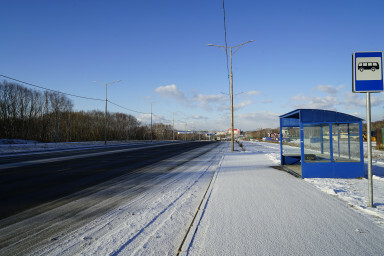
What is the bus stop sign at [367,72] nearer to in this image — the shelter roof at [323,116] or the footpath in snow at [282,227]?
the footpath in snow at [282,227]

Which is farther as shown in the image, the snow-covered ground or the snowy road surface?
the snowy road surface

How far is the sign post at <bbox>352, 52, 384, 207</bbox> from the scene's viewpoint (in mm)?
4738

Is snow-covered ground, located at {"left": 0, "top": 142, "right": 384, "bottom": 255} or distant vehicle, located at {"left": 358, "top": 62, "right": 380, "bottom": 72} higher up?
distant vehicle, located at {"left": 358, "top": 62, "right": 380, "bottom": 72}

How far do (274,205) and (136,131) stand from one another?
109 meters

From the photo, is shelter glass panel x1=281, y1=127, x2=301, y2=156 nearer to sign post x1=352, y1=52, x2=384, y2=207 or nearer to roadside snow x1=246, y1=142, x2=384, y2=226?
roadside snow x1=246, y1=142, x2=384, y2=226

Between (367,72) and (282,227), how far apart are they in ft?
12.7

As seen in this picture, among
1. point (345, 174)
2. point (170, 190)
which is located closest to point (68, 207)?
point (170, 190)

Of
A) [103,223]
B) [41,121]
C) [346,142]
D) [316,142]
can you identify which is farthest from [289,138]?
[41,121]

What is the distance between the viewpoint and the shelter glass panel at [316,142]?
31.2ft

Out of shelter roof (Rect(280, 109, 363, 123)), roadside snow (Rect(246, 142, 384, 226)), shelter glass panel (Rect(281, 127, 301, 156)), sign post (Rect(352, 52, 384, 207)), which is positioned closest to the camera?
roadside snow (Rect(246, 142, 384, 226))

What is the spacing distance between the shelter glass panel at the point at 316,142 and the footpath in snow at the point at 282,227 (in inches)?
172

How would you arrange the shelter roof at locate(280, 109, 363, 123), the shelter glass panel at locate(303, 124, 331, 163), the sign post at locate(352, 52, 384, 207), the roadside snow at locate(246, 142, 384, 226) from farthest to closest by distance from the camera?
the shelter glass panel at locate(303, 124, 331, 163), the shelter roof at locate(280, 109, 363, 123), the sign post at locate(352, 52, 384, 207), the roadside snow at locate(246, 142, 384, 226)

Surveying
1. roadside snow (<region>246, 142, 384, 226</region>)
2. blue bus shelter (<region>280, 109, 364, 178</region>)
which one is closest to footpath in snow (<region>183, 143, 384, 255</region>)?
roadside snow (<region>246, 142, 384, 226</region>)

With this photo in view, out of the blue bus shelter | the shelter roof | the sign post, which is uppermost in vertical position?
the sign post
